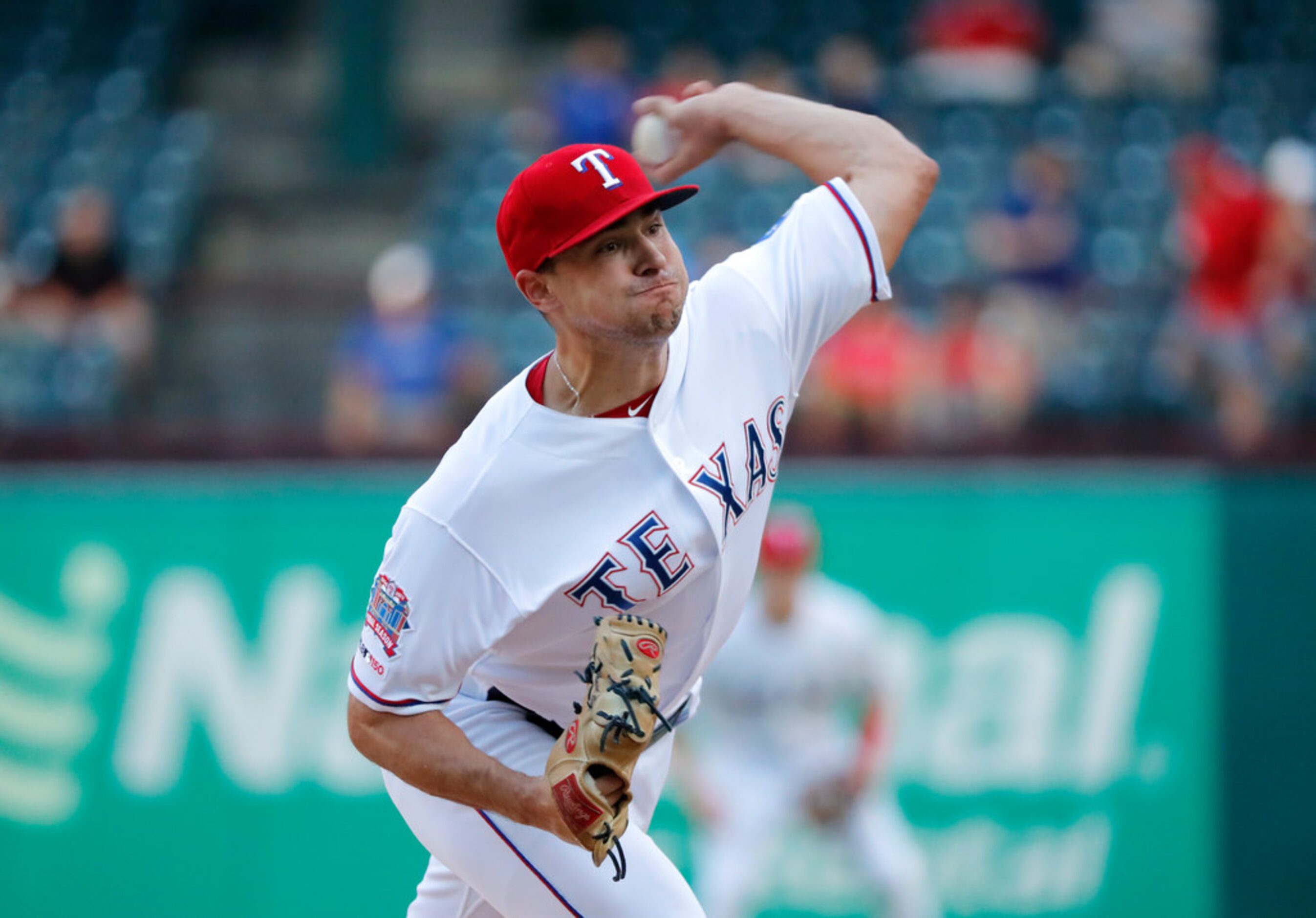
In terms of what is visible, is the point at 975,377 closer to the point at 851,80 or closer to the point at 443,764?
the point at 851,80

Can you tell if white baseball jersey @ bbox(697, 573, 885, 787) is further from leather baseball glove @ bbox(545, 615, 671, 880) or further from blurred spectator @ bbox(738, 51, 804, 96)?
leather baseball glove @ bbox(545, 615, 671, 880)

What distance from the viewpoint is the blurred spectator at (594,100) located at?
10070mm

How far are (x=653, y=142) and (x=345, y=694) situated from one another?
4343 mm

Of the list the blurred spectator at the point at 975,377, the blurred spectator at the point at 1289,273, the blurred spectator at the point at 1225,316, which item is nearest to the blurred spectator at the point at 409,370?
the blurred spectator at the point at 975,377

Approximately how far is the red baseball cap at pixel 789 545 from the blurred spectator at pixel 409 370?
2.19 m

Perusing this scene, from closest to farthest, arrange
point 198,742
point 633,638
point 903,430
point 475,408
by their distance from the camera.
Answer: point 633,638 < point 198,742 < point 903,430 < point 475,408

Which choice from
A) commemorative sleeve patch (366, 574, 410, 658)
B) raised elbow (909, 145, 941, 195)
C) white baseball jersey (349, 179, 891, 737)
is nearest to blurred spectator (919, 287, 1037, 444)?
raised elbow (909, 145, 941, 195)

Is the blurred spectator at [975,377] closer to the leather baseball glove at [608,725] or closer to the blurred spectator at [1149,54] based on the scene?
the blurred spectator at [1149,54]

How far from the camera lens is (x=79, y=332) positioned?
30.2 ft

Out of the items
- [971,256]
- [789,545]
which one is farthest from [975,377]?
[789,545]

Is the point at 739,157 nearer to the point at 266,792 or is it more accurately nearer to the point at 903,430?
the point at 903,430

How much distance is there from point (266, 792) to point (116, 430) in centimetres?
183

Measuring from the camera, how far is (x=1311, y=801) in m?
7.39

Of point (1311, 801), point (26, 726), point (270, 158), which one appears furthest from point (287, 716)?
point (270, 158)
